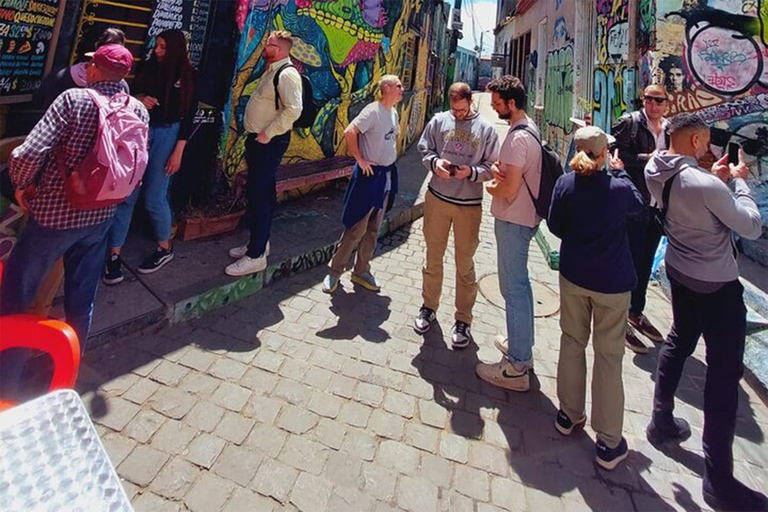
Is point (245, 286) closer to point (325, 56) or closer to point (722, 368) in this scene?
point (722, 368)

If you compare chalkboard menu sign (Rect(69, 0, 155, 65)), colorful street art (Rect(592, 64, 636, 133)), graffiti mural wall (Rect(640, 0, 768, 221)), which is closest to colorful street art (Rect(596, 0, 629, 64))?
colorful street art (Rect(592, 64, 636, 133))

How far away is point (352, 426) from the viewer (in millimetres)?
2643

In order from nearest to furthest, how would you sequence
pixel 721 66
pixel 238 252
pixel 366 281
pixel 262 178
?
pixel 262 178
pixel 238 252
pixel 366 281
pixel 721 66

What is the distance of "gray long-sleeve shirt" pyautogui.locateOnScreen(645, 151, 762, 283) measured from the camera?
7.34ft

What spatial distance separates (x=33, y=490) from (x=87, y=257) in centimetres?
180

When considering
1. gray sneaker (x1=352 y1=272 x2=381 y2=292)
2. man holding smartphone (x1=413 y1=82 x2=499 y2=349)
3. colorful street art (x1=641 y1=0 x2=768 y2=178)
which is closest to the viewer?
man holding smartphone (x1=413 y1=82 x2=499 y2=349)

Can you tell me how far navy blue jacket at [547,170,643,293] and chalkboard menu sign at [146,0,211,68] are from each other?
11.8 feet

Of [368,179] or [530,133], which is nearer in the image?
[530,133]

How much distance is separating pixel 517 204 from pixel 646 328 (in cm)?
193

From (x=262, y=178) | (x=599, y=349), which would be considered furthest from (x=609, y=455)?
(x=262, y=178)

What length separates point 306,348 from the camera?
131 inches

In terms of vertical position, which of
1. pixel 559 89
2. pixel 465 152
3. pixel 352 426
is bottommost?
pixel 352 426

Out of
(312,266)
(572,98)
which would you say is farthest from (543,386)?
(572,98)

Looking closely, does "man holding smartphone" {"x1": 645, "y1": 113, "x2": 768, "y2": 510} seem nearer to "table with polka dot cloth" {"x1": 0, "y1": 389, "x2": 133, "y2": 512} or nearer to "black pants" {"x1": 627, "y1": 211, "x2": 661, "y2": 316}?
"black pants" {"x1": 627, "y1": 211, "x2": 661, "y2": 316}
